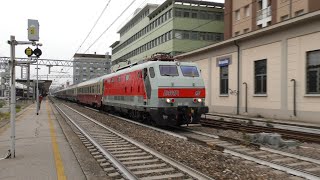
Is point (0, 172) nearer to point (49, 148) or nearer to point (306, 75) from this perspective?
point (49, 148)

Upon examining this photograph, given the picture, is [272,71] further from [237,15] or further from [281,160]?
[237,15]

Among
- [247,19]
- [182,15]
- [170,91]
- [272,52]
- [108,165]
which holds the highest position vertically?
[182,15]

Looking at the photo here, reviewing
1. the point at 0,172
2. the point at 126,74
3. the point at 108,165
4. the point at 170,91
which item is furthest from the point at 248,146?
the point at 126,74

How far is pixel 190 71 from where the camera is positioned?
1589 centimetres

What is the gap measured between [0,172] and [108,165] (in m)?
2.11

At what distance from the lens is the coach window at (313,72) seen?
62.5 ft

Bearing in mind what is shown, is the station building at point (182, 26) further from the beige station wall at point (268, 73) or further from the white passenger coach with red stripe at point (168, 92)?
the white passenger coach with red stripe at point (168, 92)

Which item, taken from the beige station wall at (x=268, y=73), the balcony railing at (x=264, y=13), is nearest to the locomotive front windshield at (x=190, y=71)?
the beige station wall at (x=268, y=73)

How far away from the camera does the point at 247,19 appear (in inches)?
1527

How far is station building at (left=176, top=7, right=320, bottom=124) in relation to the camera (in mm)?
19422

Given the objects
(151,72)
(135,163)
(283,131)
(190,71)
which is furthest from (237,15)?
(135,163)

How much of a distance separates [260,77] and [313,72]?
4.72 metres

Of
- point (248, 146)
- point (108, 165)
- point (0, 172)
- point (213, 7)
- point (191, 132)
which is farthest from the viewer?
point (213, 7)

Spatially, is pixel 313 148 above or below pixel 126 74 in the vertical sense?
below
